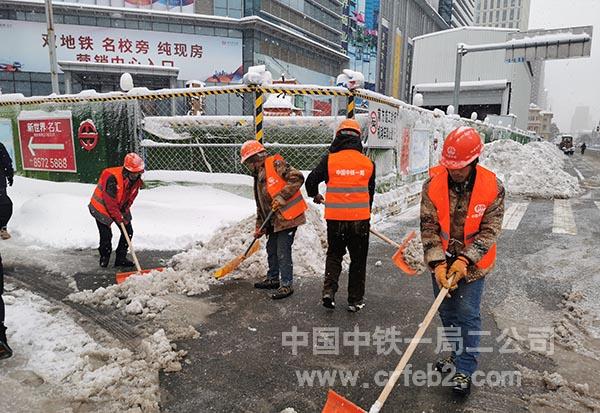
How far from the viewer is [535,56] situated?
57.8ft

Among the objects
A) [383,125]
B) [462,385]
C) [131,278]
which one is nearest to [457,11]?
[383,125]

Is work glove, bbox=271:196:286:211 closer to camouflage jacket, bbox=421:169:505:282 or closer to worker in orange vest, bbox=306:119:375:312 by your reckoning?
worker in orange vest, bbox=306:119:375:312

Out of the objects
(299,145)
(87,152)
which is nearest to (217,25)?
(87,152)

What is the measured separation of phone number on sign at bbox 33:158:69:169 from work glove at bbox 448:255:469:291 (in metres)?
8.67

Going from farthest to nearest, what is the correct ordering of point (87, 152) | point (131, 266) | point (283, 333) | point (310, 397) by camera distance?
1. point (87, 152)
2. point (131, 266)
3. point (283, 333)
4. point (310, 397)

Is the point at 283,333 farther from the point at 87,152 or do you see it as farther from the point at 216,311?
the point at 87,152

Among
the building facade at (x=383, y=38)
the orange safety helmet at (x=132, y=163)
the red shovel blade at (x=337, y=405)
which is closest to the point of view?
the red shovel blade at (x=337, y=405)

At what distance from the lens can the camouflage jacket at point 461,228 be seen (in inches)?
107

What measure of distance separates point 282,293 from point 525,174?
11.7 meters

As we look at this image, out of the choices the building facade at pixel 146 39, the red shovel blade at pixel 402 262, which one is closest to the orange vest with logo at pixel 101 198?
the red shovel blade at pixel 402 262

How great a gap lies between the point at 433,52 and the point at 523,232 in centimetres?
3968

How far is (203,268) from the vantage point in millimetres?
5320

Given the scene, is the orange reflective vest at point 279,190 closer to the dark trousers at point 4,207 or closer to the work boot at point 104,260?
the work boot at point 104,260

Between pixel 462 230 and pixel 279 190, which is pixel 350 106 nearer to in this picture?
pixel 279 190
